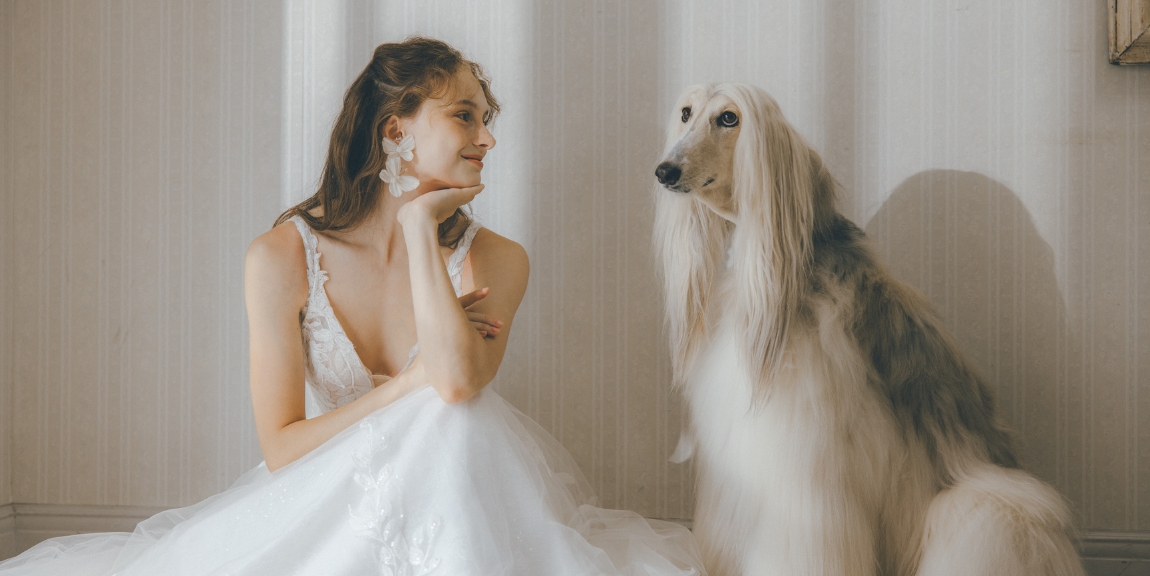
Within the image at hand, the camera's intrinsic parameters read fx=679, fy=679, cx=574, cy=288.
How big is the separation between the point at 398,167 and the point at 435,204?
0.53 ft

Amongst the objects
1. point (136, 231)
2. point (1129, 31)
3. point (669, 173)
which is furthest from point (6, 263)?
point (1129, 31)

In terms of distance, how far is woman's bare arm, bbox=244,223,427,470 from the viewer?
112 centimetres

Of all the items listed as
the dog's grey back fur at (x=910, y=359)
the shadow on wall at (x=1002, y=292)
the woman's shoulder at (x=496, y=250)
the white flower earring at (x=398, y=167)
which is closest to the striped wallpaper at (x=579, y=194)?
the shadow on wall at (x=1002, y=292)

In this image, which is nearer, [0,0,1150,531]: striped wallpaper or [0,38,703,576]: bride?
[0,38,703,576]: bride

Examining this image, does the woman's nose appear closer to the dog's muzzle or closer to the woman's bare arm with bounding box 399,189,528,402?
the woman's bare arm with bounding box 399,189,528,402

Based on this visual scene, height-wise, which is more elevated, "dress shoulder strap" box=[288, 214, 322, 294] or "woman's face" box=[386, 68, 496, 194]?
"woman's face" box=[386, 68, 496, 194]

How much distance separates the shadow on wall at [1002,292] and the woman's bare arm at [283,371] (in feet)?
3.42

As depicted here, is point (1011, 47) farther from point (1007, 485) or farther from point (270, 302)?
point (270, 302)

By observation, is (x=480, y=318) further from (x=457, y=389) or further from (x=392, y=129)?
(x=392, y=129)

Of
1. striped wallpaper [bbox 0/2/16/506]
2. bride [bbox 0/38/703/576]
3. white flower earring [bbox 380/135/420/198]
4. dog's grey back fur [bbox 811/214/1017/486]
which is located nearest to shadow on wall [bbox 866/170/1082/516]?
dog's grey back fur [bbox 811/214/1017/486]

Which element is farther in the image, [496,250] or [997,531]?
[496,250]

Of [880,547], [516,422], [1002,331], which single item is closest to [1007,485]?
[880,547]

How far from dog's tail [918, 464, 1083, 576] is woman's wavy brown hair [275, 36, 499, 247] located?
0.96 meters

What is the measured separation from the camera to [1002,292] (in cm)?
148
